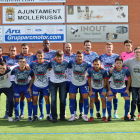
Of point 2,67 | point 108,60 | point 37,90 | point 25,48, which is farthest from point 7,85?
point 108,60

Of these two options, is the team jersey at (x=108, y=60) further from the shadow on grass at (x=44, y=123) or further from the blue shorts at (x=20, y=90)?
the blue shorts at (x=20, y=90)

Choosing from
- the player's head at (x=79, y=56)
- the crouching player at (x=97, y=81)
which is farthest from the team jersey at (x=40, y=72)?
the crouching player at (x=97, y=81)

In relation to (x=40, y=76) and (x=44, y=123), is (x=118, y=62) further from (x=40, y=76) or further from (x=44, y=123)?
(x=44, y=123)

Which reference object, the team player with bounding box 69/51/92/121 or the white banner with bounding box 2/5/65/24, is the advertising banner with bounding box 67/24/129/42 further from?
the team player with bounding box 69/51/92/121

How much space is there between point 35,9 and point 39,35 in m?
1.80

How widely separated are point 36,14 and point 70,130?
14.1 meters

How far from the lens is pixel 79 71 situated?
17.4 feet

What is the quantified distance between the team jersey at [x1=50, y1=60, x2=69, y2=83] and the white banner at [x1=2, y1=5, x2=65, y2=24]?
1263 centimetres

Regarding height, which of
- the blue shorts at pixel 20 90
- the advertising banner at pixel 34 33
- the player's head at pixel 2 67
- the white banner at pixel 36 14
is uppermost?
the white banner at pixel 36 14

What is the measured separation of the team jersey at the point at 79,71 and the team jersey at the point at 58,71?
16 cm

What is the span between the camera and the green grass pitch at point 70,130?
13.3ft

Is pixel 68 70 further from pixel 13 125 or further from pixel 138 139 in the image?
pixel 138 139

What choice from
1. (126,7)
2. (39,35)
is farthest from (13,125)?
(126,7)

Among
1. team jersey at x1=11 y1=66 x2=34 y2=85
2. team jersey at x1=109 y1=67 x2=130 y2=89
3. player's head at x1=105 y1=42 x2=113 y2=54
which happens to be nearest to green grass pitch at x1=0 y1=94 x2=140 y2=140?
team jersey at x1=109 y1=67 x2=130 y2=89
